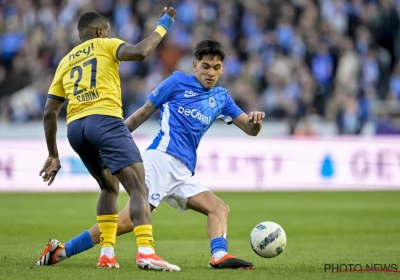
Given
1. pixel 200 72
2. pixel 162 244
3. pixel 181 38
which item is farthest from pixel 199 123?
pixel 181 38

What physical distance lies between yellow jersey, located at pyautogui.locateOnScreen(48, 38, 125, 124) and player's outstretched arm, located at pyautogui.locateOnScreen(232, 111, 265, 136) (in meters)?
1.31

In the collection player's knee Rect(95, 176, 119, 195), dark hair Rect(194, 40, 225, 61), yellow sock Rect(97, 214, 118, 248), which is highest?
dark hair Rect(194, 40, 225, 61)

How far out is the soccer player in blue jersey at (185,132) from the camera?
829 centimetres

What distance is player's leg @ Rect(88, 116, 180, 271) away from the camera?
755cm

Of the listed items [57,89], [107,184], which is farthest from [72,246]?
[57,89]

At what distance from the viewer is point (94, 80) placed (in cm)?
780

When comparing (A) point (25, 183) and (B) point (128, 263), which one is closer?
(B) point (128, 263)

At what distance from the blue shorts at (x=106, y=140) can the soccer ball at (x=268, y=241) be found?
1501 mm

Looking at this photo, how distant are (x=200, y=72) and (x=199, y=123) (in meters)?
0.51

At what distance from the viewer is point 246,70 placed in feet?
74.7

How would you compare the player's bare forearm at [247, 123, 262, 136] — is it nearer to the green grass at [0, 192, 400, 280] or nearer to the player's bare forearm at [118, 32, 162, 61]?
the green grass at [0, 192, 400, 280]

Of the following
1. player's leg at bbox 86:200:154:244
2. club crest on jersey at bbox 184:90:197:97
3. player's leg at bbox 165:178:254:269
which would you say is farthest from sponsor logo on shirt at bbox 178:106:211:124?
player's leg at bbox 86:200:154:244

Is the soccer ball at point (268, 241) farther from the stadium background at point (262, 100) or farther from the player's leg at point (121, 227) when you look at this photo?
the stadium background at point (262, 100)

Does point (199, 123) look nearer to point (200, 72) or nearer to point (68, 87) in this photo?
point (200, 72)
